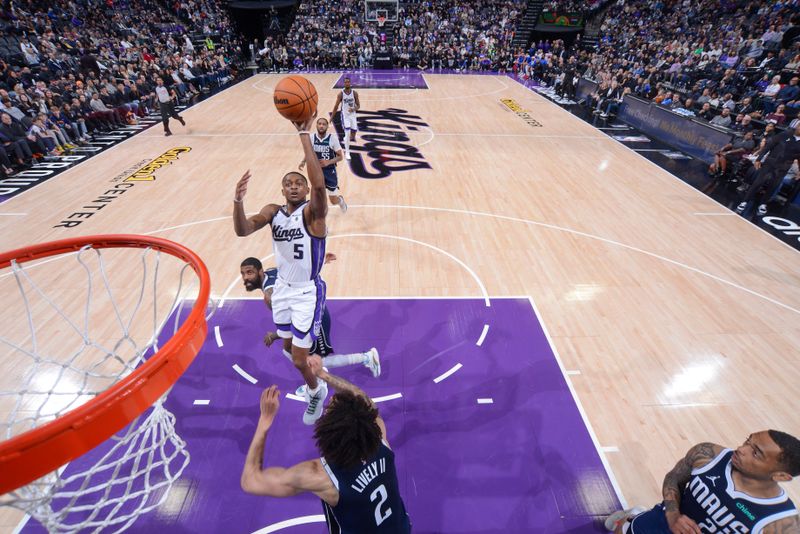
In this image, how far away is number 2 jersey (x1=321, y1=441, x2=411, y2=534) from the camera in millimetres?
1990

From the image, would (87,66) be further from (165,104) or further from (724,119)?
(724,119)

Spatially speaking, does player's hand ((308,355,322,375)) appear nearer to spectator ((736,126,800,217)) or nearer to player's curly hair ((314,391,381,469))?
player's curly hair ((314,391,381,469))

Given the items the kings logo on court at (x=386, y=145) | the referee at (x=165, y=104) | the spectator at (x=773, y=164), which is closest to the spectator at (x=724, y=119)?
the spectator at (x=773, y=164)

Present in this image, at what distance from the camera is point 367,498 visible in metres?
2.03

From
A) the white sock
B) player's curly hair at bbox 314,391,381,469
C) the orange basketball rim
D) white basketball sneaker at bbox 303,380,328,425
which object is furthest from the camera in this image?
the white sock

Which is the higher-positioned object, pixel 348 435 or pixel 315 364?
pixel 348 435

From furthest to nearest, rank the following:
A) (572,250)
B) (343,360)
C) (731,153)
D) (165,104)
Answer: (165,104)
(731,153)
(572,250)
(343,360)

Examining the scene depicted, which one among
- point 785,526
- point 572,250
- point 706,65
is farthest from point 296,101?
point 706,65

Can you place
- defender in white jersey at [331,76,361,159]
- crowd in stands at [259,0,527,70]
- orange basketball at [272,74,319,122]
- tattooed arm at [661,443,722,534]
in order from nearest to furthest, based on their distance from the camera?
tattooed arm at [661,443,722,534] → orange basketball at [272,74,319,122] → defender in white jersey at [331,76,361,159] → crowd in stands at [259,0,527,70]

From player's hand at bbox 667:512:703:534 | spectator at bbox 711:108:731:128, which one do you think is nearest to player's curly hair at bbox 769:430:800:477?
player's hand at bbox 667:512:703:534

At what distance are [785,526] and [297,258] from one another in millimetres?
3390

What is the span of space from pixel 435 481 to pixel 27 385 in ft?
13.7

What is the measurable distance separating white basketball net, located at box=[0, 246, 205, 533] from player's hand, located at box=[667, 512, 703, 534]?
10.1 feet

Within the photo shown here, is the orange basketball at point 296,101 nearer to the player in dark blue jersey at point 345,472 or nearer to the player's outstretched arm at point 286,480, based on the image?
the player in dark blue jersey at point 345,472
